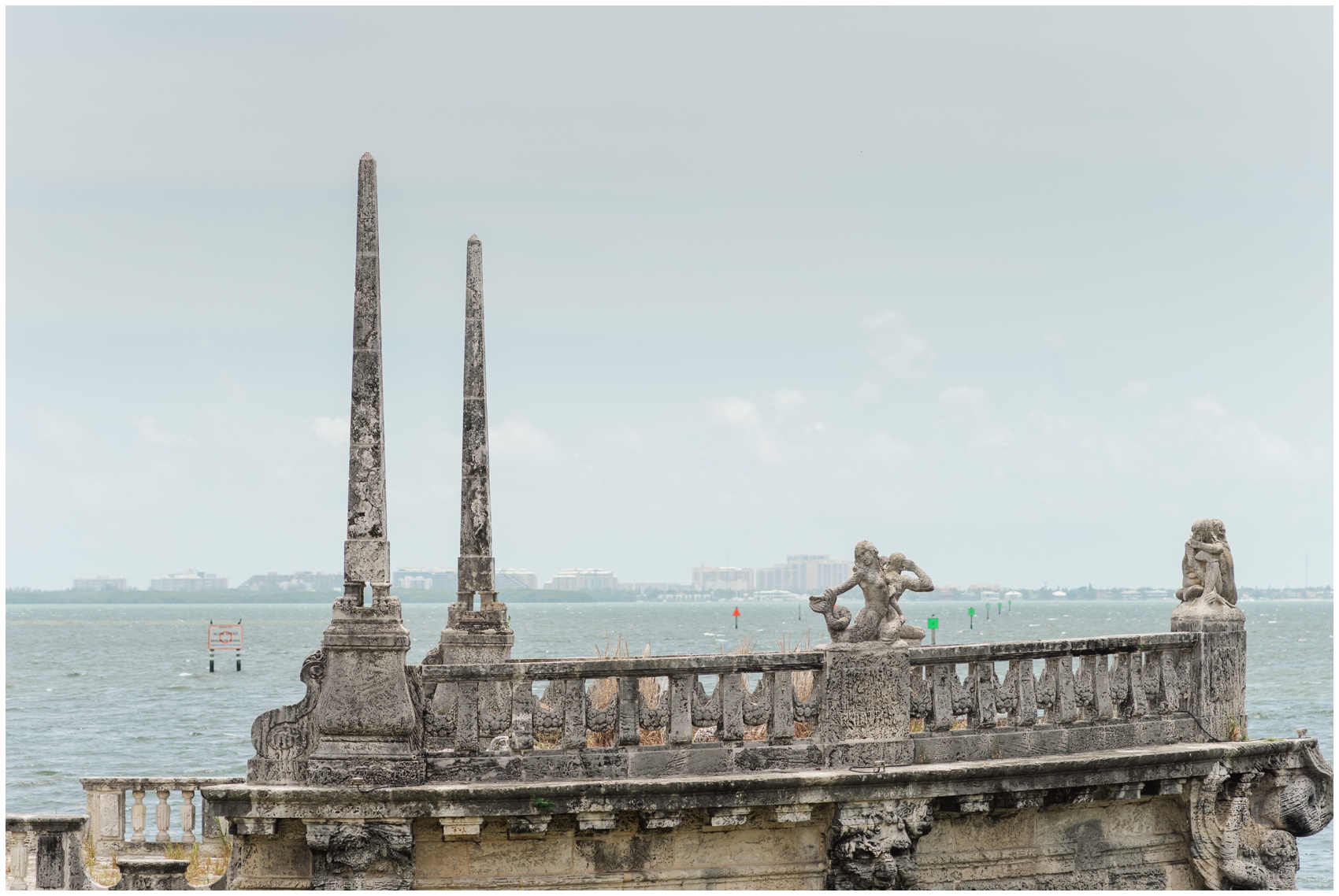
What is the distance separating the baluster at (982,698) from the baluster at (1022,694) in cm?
19

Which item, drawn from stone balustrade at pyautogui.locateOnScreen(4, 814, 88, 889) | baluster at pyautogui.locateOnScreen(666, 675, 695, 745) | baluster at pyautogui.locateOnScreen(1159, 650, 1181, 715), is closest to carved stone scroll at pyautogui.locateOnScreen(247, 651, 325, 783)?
baluster at pyautogui.locateOnScreen(666, 675, 695, 745)

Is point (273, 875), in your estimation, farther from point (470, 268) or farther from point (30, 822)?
point (470, 268)

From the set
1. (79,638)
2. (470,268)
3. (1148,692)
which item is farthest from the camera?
(79,638)

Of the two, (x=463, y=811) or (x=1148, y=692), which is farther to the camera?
(x=1148, y=692)

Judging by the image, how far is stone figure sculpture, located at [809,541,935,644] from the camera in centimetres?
1323

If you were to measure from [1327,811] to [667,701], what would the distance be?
6329 millimetres

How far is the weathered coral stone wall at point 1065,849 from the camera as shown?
44.3ft

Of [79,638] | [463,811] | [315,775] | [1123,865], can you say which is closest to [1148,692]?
[1123,865]

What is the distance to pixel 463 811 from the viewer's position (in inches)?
478

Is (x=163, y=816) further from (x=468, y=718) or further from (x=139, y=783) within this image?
(x=468, y=718)

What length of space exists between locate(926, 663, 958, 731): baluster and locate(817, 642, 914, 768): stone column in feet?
1.24

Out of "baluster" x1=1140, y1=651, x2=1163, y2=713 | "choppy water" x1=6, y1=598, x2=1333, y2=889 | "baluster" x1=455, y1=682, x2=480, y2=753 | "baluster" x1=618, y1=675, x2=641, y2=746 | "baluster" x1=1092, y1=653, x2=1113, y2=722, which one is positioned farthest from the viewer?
"choppy water" x1=6, y1=598, x2=1333, y2=889

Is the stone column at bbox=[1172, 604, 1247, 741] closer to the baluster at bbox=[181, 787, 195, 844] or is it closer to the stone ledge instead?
the stone ledge

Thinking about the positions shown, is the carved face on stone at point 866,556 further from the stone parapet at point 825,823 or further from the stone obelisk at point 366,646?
the stone obelisk at point 366,646
